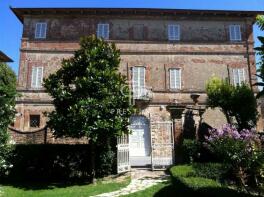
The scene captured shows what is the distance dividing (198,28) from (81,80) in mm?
15756

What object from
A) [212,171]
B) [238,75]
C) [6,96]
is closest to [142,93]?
[238,75]

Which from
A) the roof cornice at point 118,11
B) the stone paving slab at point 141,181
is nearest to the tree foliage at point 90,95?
the stone paving slab at point 141,181

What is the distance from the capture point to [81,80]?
43.2 ft

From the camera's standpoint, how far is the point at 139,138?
23562mm

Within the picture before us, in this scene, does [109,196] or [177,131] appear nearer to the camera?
[109,196]

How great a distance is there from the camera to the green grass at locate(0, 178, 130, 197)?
1121cm

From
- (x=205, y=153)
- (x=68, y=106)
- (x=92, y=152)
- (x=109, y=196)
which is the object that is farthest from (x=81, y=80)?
(x=205, y=153)

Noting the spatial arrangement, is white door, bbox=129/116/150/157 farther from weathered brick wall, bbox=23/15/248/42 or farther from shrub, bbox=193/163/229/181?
shrub, bbox=193/163/229/181

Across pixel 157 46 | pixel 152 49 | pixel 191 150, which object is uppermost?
pixel 157 46

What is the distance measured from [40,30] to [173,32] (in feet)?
34.0

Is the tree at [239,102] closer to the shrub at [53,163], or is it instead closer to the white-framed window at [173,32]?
the shrub at [53,163]

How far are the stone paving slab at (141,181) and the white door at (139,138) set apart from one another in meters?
8.15

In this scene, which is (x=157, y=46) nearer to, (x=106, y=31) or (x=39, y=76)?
(x=106, y=31)

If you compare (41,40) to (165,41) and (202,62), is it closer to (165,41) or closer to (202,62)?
(165,41)
